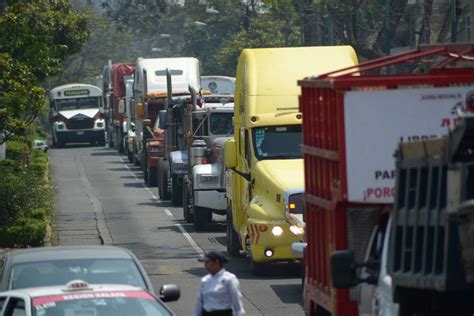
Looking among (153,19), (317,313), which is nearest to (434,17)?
(153,19)

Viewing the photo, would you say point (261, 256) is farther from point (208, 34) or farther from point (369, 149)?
point (208, 34)

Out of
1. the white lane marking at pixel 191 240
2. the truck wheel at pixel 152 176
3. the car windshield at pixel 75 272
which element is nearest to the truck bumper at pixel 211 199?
the white lane marking at pixel 191 240

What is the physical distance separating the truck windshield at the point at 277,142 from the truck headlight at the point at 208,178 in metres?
6.39

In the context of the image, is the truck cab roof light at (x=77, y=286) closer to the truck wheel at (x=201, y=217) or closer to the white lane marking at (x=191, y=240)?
the white lane marking at (x=191, y=240)

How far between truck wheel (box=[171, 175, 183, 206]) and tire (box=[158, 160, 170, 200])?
816 mm

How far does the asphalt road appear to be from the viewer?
20641 millimetres

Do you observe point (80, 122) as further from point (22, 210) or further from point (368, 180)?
point (368, 180)

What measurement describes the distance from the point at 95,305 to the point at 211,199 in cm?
1808

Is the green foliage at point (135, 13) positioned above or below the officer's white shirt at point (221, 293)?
above

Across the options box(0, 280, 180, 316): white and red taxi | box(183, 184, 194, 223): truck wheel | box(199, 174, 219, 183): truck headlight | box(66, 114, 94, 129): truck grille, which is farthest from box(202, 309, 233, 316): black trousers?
box(66, 114, 94, 129): truck grille

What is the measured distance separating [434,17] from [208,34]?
4093cm

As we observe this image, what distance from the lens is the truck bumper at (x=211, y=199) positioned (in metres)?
→ 29.2

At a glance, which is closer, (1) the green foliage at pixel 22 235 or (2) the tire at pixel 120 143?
(1) the green foliage at pixel 22 235

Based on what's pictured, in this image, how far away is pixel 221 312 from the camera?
42.1 feet
